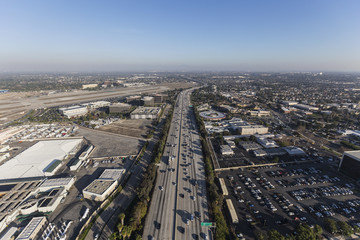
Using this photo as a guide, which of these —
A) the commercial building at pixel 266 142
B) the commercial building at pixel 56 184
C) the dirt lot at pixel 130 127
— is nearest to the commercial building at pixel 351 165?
the commercial building at pixel 266 142

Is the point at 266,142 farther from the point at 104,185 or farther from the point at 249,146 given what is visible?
the point at 104,185

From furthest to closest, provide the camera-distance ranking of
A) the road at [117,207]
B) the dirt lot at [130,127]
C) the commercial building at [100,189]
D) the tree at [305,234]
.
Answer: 1. the dirt lot at [130,127]
2. the commercial building at [100,189]
3. the road at [117,207]
4. the tree at [305,234]

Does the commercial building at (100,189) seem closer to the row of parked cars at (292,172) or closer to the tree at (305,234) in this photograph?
the tree at (305,234)

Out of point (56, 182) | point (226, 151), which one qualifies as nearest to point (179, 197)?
point (226, 151)

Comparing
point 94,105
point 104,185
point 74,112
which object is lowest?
point 74,112

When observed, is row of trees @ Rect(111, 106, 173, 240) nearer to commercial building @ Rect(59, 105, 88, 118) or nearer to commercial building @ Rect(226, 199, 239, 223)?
commercial building @ Rect(226, 199, 239, 223)

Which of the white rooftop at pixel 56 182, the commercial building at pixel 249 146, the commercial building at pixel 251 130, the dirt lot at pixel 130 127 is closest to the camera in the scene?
the white rooftop at pixel 56 182
